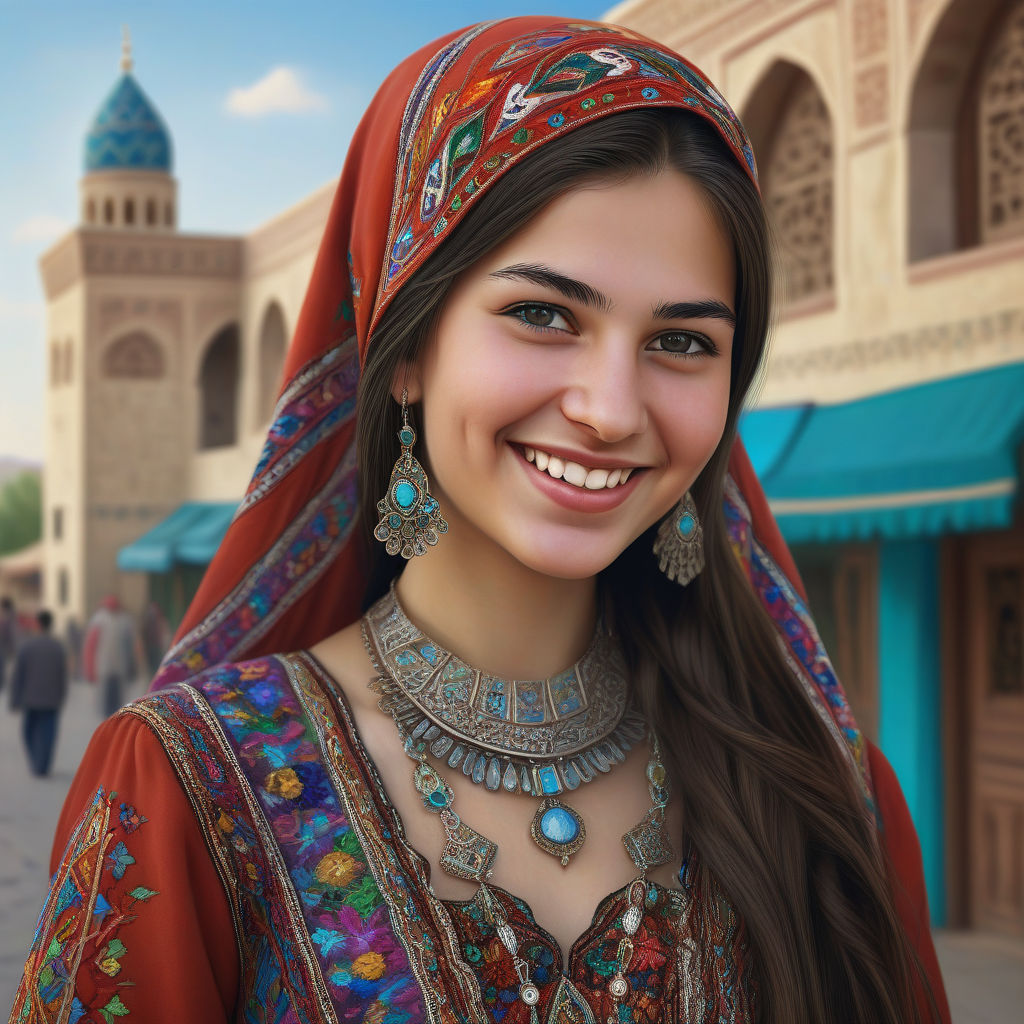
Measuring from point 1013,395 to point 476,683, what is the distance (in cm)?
385

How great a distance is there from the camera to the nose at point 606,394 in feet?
3.74

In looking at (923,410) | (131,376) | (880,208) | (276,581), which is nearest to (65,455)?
(131,376)

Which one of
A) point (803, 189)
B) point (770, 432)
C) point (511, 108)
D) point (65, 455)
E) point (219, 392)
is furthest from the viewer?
point (65, 455)

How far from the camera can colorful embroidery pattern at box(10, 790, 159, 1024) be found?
1.05 m

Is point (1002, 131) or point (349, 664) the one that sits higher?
point (1002, 131)

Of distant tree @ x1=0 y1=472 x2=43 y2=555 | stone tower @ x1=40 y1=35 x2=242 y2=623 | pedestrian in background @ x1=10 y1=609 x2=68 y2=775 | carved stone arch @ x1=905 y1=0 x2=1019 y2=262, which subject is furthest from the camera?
distant tree @ x1=0 y1=472 x2=43 y2=555

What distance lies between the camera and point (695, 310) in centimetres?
120

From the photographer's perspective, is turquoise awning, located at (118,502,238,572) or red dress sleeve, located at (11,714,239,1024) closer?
red dress sleeve, located at (11,714,239,1024)

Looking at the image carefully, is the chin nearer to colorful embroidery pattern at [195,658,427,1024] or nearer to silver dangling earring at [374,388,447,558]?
silver dangling earring at [374,388,447,558]

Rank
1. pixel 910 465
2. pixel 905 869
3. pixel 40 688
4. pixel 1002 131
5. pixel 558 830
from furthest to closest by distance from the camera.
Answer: pixel 40 688 → pixel 1002 131 → pixel 910 465 → pixel 905 869 → pixel 558 830

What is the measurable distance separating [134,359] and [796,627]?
50.8 ft

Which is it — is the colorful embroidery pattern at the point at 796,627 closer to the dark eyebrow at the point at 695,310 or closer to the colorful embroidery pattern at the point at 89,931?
the dark eyebrow at the point at 695,310

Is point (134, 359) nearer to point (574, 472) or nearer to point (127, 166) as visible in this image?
point (127, 166)

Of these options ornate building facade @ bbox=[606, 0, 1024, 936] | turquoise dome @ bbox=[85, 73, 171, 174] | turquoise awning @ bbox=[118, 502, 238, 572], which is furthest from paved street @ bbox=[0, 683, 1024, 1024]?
turquoise dome @ bbox=[85, 73, 171, 174]
